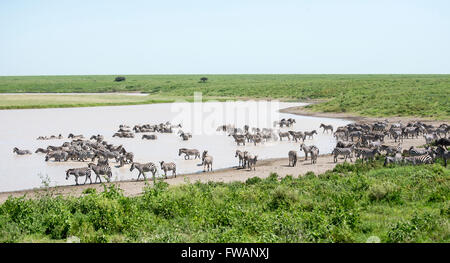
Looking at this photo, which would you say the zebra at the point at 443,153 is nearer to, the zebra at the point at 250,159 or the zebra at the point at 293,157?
the zebra at the point at 293,157

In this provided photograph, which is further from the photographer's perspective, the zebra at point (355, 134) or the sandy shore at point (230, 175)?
the zebra at point (355, 134)

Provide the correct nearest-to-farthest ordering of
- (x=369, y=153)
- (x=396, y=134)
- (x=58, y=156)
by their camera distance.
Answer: (x=369, y=153), (x=58, y=156), (x=396, y=134)

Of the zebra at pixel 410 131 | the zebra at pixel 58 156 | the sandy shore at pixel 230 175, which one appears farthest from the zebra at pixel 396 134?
the zebra at pixel 58 156

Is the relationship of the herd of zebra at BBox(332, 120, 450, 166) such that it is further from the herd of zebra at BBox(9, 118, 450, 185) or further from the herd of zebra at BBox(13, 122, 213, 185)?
the herd of zebra at BBox(13, 122, 213, 185)

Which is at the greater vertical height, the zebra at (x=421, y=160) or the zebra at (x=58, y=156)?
the zebra at (x=421, y=160)

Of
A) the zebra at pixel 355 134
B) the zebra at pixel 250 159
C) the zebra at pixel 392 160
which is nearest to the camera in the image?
the zebra at pixel 392 160

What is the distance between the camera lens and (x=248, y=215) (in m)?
11.0

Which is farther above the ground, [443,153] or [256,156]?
[443,153]

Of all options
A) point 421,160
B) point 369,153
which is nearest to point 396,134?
point 369,153

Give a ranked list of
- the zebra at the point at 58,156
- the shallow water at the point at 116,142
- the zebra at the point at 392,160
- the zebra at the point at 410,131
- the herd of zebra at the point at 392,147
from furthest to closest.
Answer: the zebra at the point at 410,131 → the zebra at the point at 58,156 → the shallow water at the point at 116,142 → the herd of zebra at the point at 392,147 → the zebra at the point at 392,160

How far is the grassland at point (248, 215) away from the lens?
9.80 meters

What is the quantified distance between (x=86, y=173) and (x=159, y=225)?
31.2 ft

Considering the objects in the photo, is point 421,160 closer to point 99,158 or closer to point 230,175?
point 230,175
